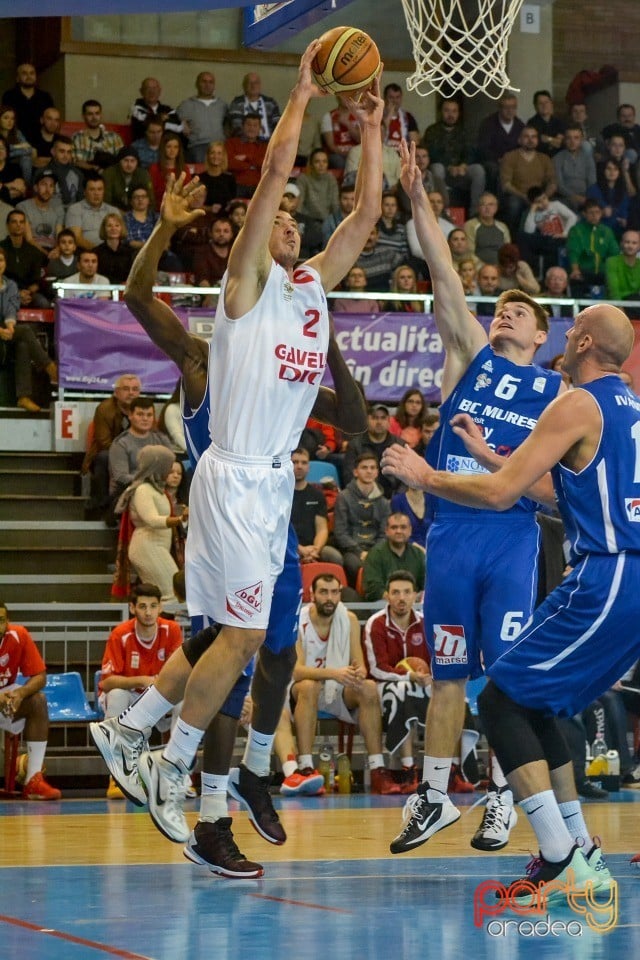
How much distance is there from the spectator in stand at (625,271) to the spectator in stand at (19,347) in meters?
7.15

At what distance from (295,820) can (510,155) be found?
12807mm

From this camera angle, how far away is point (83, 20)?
2108 centimetres

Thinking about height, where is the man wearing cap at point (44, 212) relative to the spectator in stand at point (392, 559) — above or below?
above

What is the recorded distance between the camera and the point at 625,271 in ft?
61.2

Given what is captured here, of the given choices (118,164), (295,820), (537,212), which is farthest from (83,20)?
(295,820)

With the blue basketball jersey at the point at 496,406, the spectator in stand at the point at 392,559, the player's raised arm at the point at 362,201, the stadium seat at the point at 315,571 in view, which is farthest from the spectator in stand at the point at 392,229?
the player's raised arm at the point at 362,201

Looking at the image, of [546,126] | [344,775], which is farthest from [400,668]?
[546,126]

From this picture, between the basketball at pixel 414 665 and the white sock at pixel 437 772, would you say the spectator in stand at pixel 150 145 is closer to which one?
the basketball at pixel 414 665

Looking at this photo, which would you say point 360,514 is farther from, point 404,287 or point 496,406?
point 496,406

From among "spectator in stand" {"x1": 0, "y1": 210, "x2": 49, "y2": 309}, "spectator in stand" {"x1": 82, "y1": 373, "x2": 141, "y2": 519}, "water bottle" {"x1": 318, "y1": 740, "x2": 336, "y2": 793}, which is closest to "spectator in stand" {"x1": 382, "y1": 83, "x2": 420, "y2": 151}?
"spectator in stand" {"x1": 0, "y1": 210, "x2": 49, "y2": 309}

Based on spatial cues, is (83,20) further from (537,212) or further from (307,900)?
(307,900)

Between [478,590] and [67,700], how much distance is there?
624cm

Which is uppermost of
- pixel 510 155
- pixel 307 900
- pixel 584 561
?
pixel 510 155

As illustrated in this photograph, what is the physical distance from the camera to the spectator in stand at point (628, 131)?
20.8m
